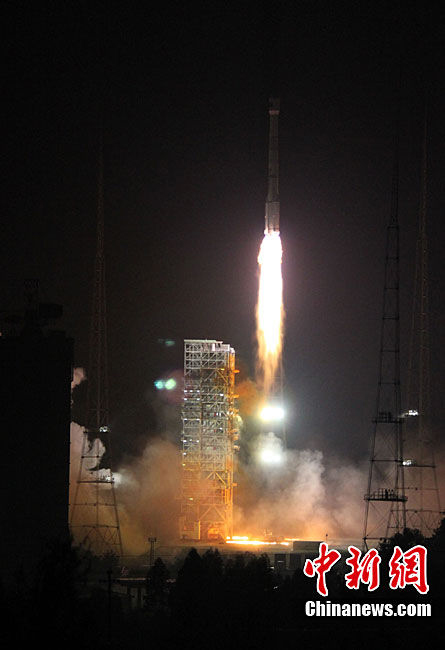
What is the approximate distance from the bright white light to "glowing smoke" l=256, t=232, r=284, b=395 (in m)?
1.04

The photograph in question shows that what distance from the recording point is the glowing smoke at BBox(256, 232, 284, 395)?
296 feet

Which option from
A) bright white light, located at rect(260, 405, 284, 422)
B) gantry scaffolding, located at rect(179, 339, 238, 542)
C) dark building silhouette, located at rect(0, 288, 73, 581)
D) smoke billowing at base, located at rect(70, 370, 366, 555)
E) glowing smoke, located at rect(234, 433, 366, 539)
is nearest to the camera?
dark building silhouette, located at rect(0, 288, 73, 581)

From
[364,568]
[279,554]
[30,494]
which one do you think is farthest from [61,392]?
[364,568]

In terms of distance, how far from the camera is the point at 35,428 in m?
75.8

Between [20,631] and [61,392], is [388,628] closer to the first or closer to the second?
[20,631]

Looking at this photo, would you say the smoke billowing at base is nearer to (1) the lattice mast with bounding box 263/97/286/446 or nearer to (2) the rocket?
(1) the lattice mast with bounding box 263/97/286/446

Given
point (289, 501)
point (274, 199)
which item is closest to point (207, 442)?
point (289, 501)

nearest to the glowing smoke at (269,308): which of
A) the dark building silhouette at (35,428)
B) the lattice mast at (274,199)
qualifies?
the lattice mast at (274,199)

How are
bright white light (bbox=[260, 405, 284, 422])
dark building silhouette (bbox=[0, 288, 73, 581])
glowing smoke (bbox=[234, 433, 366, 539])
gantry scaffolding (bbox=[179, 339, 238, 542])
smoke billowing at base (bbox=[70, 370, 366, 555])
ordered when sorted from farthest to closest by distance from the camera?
bright white light (bbox=[260, 405, 284, 422]), glowing smoke (bbox=[234, 433, 366, 539]), smoke billowing at base (bbox=[70, 370, 366, 555]), gantry scaffolding (bbox=[179, 339, 238, 542]), dark building silhouette (bbox=[0, 288, 73, 581])

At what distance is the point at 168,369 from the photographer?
105938 millimetres

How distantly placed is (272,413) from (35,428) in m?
21.9

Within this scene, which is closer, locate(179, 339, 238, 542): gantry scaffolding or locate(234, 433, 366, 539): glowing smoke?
locate(179, 339, 238, 542): gantry scaffolding

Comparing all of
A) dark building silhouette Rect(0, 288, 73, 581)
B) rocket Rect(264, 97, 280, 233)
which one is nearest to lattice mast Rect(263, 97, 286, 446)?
rocket Rect(264, 97, 280, 233)

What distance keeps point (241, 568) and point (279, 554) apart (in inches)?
600
